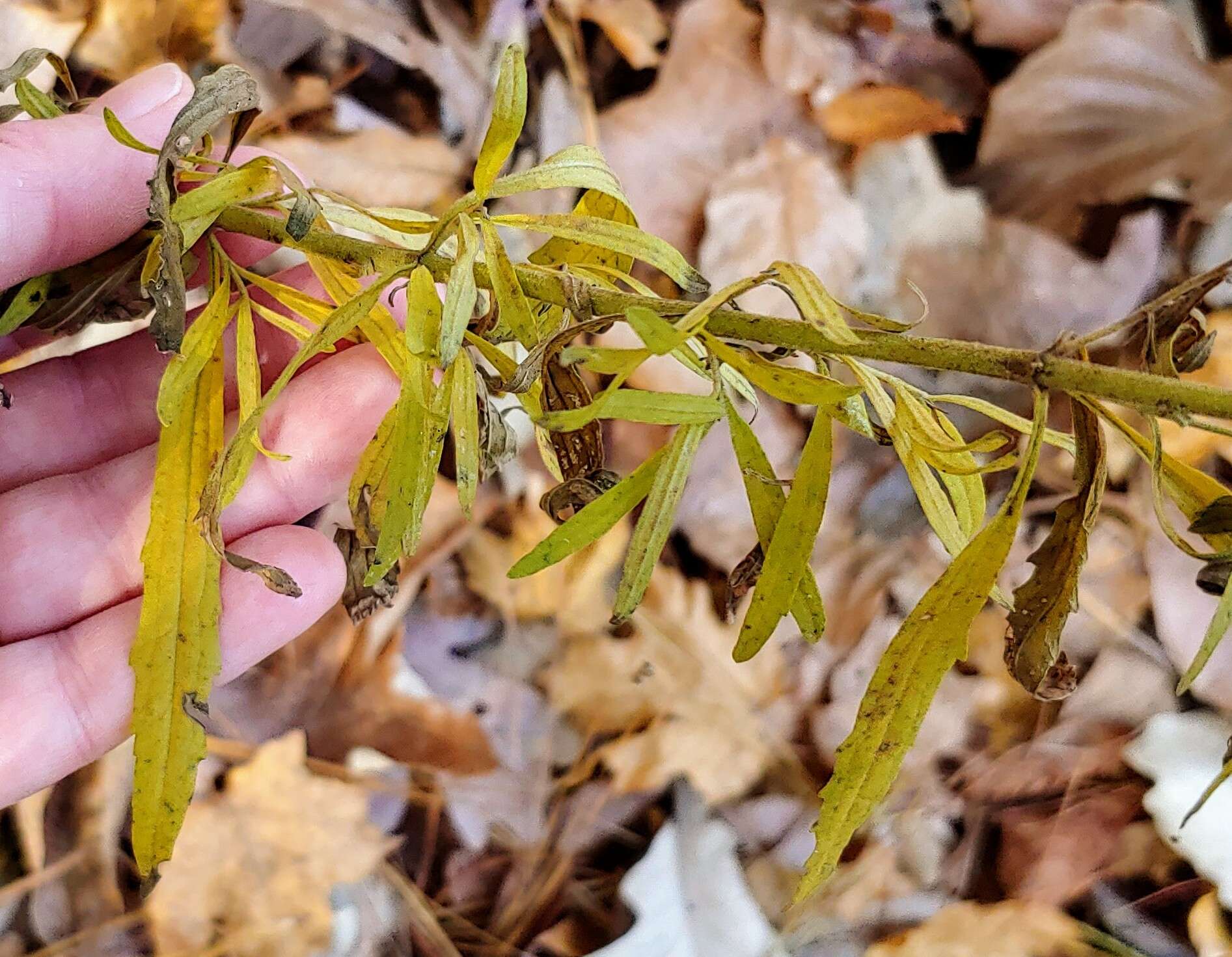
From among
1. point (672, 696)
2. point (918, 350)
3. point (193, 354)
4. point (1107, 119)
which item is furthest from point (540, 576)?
point (1107, 119)

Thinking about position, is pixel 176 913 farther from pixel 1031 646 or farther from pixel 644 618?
pixel 1031 646

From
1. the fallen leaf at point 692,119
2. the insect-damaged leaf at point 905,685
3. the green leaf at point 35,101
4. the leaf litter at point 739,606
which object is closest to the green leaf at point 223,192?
the green leaf at point 35,101

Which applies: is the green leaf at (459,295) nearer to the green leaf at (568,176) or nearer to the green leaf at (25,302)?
the green leaf at (568,176)

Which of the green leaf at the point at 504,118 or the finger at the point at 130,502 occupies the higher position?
the green leaf at the point at 504,118

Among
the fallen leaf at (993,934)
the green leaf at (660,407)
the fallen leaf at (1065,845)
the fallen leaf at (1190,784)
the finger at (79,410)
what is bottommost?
the fallen leaf at (993,934)

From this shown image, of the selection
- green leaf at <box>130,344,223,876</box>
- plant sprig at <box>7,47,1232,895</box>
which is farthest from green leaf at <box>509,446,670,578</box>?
green leaf at <box>130,344,223,876</box>

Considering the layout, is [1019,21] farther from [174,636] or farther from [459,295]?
[174,636]

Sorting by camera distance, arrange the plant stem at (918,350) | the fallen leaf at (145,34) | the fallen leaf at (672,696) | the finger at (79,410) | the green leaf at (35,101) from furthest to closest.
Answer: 1. the fallen leaf at (672,696)
2. the fallen leaf at (145,34)
3. the finger at (79,410)
4. the green leaf at (35,101)
5. the plant stem at (918,350)

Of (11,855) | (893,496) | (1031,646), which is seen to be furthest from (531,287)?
(11,855)
